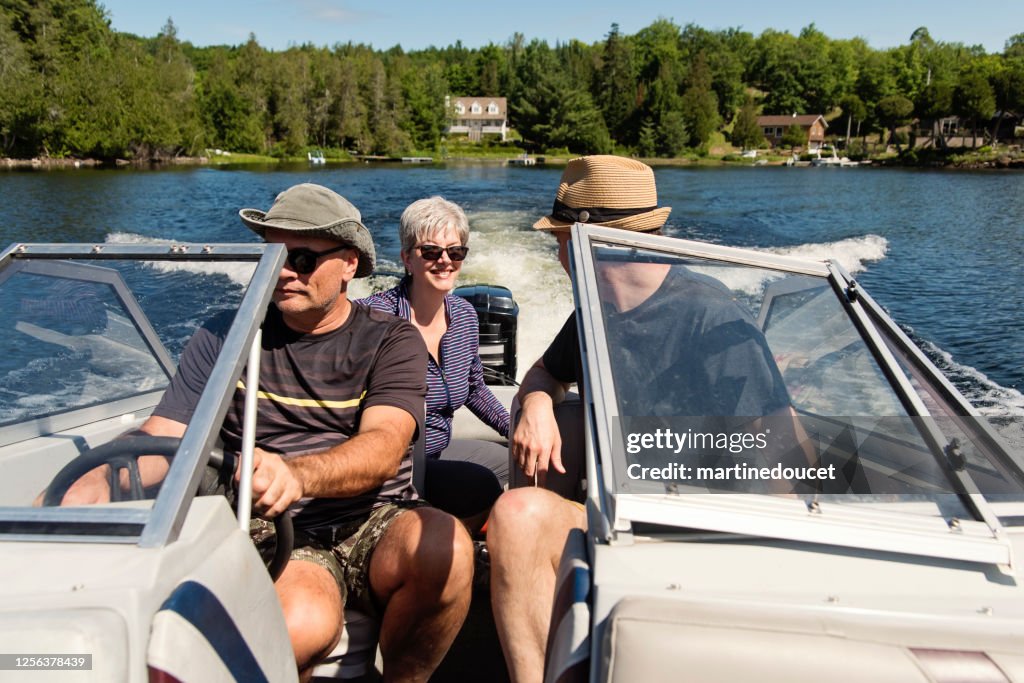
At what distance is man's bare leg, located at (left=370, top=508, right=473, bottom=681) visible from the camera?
167cm

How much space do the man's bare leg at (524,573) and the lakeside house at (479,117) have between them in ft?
250

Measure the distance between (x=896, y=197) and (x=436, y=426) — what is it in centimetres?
2694

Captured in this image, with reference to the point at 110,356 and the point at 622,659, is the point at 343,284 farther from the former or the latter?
the point at 622,659

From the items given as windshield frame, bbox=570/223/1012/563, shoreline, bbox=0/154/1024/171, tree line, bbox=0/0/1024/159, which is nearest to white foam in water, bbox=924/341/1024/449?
windshield frame, bbox=570/223/1012/563

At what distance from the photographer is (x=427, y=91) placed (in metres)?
68.3

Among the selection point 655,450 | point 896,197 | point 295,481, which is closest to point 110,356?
point 295,481

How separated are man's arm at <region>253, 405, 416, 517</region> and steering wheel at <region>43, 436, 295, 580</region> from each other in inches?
2.3

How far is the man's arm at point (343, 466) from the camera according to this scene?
4.69 ft

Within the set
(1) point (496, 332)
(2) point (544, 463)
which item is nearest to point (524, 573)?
(2) point (544, 463)

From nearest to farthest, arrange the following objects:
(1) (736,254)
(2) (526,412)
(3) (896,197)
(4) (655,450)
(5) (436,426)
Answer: (4) (655,450)
(1) (736,254)
(2) (526,412)
(5) (436,426)
(3) (896,197)

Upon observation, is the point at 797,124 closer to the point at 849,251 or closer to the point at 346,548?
the point at 849,251

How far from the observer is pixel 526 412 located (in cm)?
196

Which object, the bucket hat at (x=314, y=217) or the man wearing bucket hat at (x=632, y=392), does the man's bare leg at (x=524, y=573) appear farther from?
the bucket hat at (x=314, y=217)

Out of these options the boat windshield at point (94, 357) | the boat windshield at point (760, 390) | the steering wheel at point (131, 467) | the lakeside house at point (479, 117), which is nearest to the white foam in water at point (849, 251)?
the boat windshield at point (760, 390)
